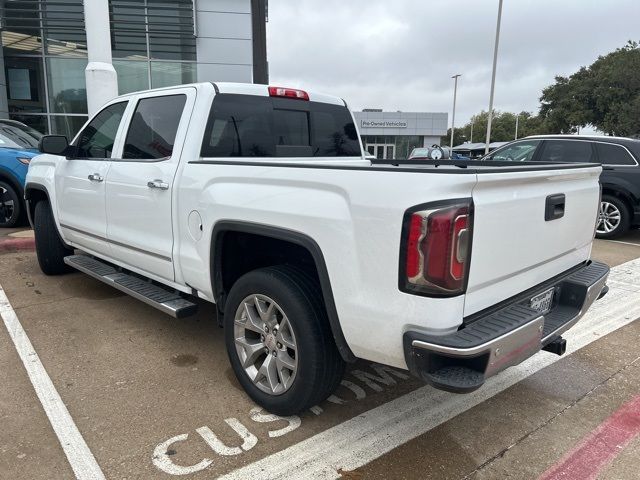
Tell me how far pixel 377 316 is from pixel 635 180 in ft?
25.5

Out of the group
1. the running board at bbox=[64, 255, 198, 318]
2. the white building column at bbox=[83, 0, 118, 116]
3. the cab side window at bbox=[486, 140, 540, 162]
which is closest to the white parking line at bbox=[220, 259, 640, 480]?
the running board at bbox=[64, 255, 198, 318]

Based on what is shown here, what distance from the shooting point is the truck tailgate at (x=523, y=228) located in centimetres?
214

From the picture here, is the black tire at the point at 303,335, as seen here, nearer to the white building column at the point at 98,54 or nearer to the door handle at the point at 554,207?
the door handle at the point at 554,207

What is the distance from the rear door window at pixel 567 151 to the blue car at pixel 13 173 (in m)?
8.81

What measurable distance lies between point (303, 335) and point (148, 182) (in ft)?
5.67

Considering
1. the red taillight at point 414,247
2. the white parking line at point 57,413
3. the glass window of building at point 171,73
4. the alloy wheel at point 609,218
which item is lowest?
the white parking line at point 57,413

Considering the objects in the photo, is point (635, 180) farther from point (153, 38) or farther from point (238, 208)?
point (153, 38)

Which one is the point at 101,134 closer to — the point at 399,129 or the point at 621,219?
the point at 621,219

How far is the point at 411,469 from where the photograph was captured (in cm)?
242

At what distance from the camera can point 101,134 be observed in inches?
170

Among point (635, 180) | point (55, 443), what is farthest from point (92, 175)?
point (635, 180)

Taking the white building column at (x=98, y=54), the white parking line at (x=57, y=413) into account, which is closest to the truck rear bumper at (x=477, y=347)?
the white parking line at (x=57, y=413)

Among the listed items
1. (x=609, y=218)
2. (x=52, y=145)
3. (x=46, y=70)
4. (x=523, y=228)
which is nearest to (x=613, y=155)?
(x=609, y=218)

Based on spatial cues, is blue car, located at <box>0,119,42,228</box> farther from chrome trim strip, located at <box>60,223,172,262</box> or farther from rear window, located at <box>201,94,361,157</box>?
rear window, located at <box>201,94,361,157</box>
